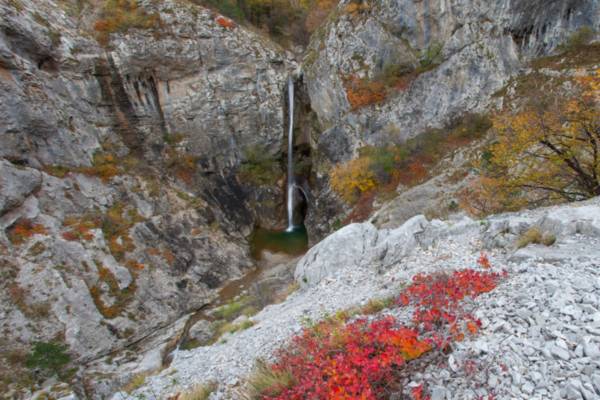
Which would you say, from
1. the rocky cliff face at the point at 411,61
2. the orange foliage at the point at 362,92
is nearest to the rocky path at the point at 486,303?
the rocky cliff face at the point at 411,61

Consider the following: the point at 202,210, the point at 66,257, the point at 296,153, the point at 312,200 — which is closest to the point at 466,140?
the point at 312,200

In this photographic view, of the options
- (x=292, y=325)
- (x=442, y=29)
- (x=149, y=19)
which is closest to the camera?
(x=292, y=325)

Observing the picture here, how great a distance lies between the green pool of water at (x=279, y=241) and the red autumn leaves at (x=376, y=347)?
22165 millimetres

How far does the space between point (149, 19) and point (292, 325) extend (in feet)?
102

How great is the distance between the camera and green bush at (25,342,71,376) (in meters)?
14.5

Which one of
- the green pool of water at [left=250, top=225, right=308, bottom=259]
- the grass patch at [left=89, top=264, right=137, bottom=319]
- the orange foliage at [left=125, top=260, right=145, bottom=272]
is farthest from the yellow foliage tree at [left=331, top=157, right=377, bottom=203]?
the grass patch at [left=89, top=264, right=137, bottom=319]

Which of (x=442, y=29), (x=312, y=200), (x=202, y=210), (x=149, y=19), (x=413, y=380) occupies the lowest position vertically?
(x=312, y=200)

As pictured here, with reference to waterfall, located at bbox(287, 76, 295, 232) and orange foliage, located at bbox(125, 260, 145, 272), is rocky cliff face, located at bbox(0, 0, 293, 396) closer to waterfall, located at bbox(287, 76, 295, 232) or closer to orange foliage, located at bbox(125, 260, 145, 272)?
orange foliage, located at bbox(125, 260, 145, 272)

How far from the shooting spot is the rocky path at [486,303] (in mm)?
3543

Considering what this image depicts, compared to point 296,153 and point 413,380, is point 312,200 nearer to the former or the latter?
point 296,153

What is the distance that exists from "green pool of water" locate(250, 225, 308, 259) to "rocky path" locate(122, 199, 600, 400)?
1391 cm

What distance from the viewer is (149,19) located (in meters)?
27.0

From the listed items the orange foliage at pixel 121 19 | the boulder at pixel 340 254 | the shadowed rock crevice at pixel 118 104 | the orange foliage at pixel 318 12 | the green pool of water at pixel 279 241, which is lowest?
the green pool of water at pixel 279 241

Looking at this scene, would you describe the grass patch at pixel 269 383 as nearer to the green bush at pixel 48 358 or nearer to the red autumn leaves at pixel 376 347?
the red autumn leaves at pixel 376 347
